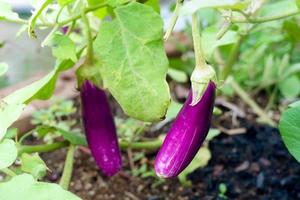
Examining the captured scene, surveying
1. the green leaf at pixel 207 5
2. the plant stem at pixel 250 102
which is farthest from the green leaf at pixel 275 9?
the green leaf at pixel 207 5

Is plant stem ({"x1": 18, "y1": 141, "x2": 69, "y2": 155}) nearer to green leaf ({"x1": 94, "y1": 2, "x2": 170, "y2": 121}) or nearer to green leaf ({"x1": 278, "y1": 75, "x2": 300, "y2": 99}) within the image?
green leaf ({"x1": 94, "y1": 2, "x2": 170, "y2": 121})

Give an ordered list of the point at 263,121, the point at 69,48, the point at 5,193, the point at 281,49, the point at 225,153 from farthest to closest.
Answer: the point at 281,49
the point at 263,121
the point at 225,153
the point at 69,48
the point at 5,193

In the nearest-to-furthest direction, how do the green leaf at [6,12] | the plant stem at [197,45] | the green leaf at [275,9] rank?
the plant stem at [197,45], the green leaf at [6,12], the green leaf at [275,9]

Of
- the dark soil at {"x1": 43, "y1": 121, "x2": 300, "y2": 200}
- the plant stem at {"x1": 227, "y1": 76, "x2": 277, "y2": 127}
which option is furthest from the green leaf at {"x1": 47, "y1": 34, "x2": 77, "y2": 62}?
the plant stem at {"x1": 227, "y1": 76, "x2": 277, "y2": 127}

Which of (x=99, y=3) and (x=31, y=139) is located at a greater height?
(x=99, y=3)

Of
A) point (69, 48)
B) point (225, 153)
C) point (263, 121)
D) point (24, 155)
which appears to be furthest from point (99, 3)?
point (263, 121)

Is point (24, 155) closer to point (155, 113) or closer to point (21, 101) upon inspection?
point (21, 101)

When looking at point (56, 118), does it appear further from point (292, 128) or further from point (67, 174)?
point (292, 128)

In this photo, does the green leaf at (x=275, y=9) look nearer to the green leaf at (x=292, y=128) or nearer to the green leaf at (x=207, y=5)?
the green leaf at (x=292, y=128)
